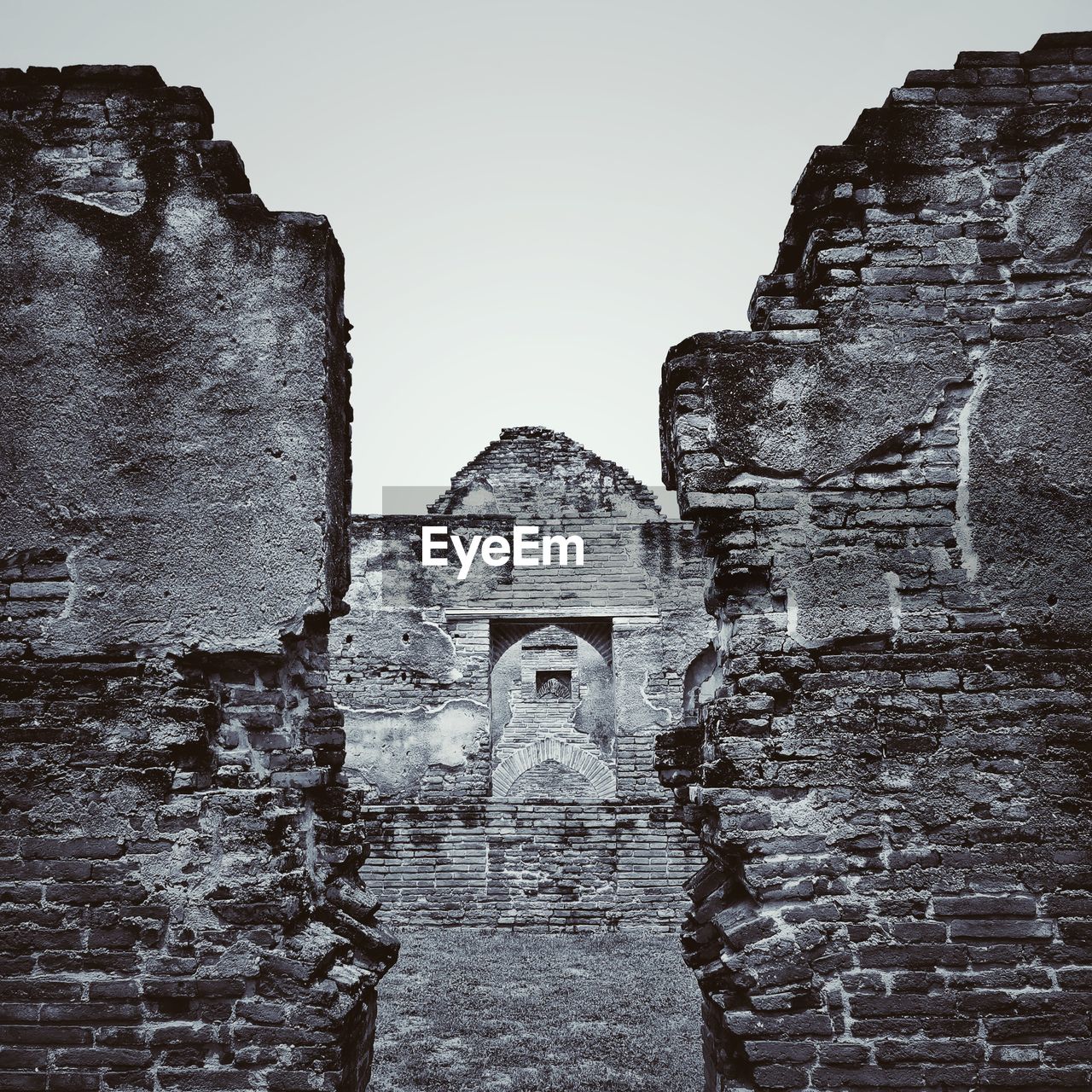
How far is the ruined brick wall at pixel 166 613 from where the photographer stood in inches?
117

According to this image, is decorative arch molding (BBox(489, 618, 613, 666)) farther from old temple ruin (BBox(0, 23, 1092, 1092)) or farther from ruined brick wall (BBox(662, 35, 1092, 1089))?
ruined brick wall (BBox(662, 35, 1092, 1089))

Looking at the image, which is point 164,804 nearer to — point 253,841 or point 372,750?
point 253,841

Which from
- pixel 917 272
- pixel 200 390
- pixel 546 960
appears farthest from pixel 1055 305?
pixel 546 960

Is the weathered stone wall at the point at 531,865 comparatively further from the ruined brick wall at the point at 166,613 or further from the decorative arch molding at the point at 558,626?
the ruined brick wall at the point at 166,613

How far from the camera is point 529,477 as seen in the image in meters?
11.7

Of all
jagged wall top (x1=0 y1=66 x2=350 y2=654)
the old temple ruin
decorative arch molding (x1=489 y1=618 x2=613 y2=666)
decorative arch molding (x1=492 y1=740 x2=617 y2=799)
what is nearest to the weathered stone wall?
decorative arch molding (x1=489 y1=618 x2=613 y2=666)

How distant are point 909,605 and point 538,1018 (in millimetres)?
3786

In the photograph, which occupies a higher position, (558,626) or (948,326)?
(948,326)

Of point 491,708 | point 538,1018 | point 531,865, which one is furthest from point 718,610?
point 491,708

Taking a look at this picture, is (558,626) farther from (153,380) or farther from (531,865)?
(153,380)

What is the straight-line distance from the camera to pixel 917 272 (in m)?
3.34

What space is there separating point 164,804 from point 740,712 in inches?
75.9

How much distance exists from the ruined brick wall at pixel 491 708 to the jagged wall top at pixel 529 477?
0.23 meters

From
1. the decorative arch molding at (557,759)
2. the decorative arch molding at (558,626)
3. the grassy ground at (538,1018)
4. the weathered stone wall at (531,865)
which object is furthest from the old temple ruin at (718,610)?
the decorative arch molding at (557,759)
